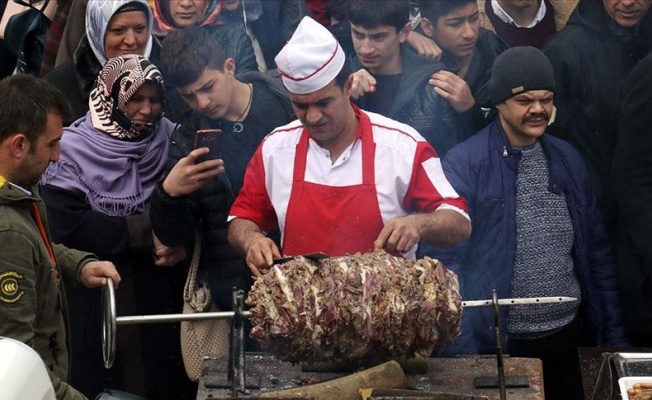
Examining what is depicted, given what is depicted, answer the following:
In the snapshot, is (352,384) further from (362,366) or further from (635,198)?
(635,198)

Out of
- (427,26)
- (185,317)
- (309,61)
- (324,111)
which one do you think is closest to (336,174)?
(324,111)

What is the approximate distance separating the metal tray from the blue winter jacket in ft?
3.62

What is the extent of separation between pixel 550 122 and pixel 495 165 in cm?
65

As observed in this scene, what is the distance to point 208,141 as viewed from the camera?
652cm

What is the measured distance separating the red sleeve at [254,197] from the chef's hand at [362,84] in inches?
30.5

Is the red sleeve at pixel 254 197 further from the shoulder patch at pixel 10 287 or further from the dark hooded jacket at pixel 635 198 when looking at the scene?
the dark hooded jacket at pixel 635 198

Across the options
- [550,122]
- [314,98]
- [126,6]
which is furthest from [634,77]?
[126,6]

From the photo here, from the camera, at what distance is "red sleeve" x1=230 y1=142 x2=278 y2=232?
21.4 ft

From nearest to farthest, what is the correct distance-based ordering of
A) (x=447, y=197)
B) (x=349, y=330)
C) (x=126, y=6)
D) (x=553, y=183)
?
(x=349, y=330), (x=447, y=197), (x=553, y=183), (x=126, y=6)

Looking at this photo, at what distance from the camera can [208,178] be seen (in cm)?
660

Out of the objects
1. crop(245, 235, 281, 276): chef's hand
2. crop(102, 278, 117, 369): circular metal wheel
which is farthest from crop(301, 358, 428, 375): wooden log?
crop(102, 278, 117, 369): circular metal wheel

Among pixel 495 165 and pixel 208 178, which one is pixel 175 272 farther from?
pixel 495 165

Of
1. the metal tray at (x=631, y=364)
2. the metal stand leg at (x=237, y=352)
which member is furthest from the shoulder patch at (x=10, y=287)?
the metal tray at (x=631, y=364)

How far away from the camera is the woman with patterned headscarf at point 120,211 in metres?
6.72
